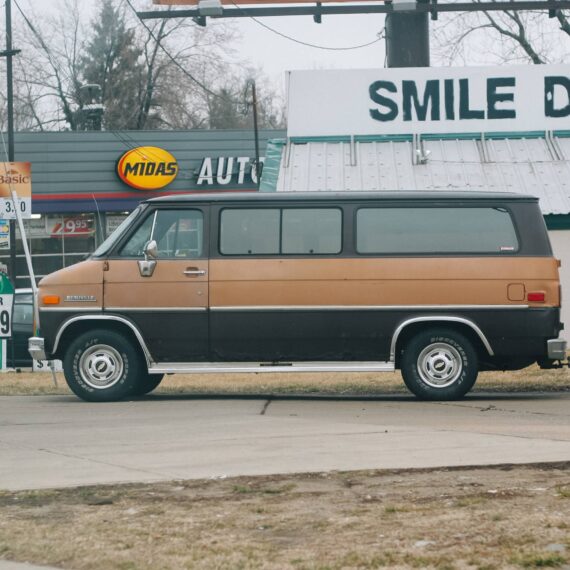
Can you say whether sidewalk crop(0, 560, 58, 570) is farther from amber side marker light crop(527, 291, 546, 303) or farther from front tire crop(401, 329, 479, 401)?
amber side marker light crop(527, 291, 546, 303)

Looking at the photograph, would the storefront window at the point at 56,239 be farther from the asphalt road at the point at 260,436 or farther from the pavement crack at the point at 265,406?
the pavement crack at the point at 265,406

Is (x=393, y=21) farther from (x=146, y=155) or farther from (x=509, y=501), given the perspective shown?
(x=509, y=501)

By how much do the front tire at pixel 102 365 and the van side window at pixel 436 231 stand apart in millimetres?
2683

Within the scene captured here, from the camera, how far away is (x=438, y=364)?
510 inches

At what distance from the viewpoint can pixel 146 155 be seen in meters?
36.8

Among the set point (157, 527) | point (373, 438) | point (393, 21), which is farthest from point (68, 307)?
point (393, 21)

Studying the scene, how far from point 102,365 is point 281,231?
2367 millimetres

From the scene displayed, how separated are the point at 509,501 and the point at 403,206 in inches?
255

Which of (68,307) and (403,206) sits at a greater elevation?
(403,206)

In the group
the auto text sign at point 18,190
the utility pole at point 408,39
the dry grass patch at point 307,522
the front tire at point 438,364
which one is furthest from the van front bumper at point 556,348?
the utility pole at point 408,39

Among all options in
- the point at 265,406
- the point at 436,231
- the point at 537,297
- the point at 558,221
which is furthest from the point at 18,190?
the point at 537,297

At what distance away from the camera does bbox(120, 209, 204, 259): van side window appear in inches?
519

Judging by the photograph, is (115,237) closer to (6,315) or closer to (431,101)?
(6,315)

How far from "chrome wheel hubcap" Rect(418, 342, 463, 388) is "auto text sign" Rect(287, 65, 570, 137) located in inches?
417
